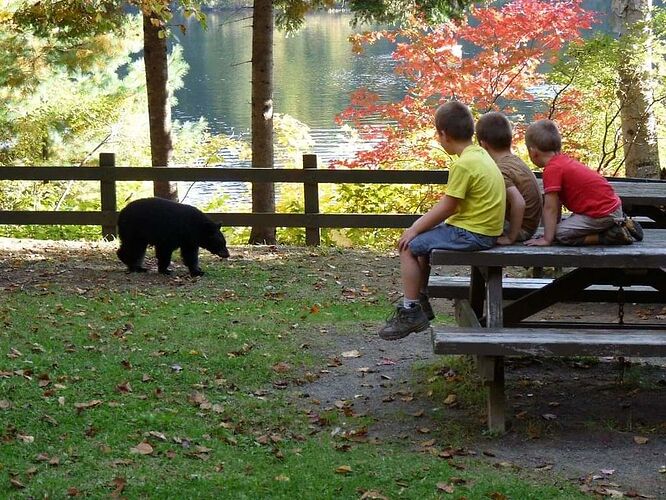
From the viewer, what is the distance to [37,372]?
680 centimetres

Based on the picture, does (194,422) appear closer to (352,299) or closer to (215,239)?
(352,299)

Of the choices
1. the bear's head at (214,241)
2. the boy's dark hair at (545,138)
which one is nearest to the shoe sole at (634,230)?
the boy's dark hair at (545,138)

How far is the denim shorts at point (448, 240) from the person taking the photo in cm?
575

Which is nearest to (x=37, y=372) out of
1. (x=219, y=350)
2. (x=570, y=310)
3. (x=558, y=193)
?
(x=219, y=350)

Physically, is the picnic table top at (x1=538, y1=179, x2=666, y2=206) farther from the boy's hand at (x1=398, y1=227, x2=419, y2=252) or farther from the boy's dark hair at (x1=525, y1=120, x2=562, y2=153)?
the boy's hand at (x1=398, y1=227, x2=419, y2=252)

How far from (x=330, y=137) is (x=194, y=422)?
26450 mm

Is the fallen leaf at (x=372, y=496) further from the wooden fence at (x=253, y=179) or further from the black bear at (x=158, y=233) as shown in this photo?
the wooden fence at (x=253, y=179)

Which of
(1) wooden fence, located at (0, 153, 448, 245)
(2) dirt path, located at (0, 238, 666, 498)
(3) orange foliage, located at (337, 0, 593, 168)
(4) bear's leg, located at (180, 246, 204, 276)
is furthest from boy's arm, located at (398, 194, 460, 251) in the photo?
(3) orange foliage, located at (337, 0, 593, 168)

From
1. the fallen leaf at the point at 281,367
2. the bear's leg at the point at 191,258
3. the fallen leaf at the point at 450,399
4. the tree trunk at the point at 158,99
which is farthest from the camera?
the tree trunk at the point at 158,99

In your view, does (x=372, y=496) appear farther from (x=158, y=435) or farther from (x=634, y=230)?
(x=634, y=230)

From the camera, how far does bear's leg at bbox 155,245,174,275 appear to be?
Result: 1105 cm

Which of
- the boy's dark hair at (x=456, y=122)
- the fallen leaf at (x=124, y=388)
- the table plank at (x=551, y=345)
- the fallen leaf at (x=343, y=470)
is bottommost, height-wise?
the fallen leaf at (x=343, y=470)

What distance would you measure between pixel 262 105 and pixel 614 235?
8.81 meters

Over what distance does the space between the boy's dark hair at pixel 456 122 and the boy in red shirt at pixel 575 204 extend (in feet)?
1.39
